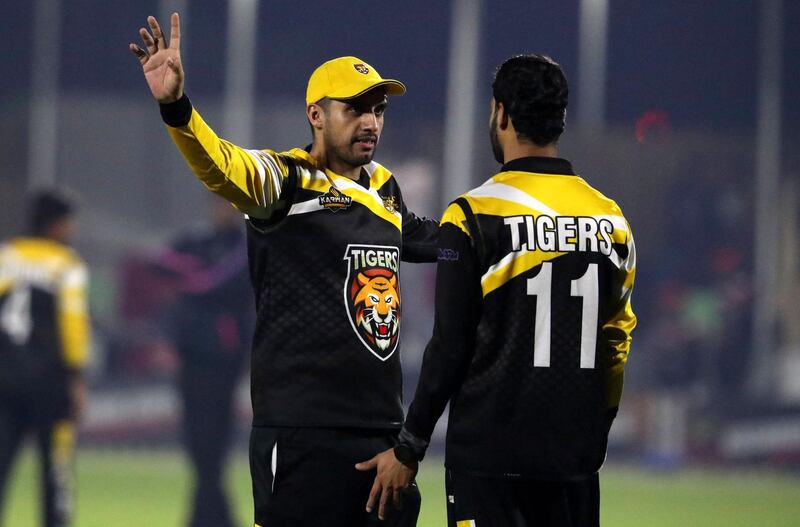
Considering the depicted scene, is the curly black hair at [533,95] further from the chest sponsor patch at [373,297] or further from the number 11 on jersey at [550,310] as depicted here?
the chest sponsor patch at [373,297]

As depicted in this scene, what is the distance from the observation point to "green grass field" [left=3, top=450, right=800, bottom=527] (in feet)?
33.7

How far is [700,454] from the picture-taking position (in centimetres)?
1459

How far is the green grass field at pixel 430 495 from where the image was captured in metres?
10.3

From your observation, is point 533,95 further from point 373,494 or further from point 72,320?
point 72,320

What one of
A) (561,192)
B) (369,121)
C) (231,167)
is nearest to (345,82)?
(369,121)

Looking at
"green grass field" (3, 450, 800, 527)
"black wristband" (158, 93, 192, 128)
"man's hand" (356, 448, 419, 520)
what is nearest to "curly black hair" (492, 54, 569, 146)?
"black wristband" (158, 93, 192, 128)

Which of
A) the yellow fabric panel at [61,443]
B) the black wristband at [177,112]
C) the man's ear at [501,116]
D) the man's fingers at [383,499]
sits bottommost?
the yellow fabric panel at [61,443]

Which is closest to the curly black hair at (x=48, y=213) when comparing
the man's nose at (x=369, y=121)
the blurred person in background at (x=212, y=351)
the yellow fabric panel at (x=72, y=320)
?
the yellow fabric panel at (x=72, y=320)

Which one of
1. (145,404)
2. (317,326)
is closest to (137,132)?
(145,404)

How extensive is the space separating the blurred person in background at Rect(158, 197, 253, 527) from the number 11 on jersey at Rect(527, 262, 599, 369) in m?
5.03

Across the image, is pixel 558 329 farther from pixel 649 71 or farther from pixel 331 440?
pixel 649 71

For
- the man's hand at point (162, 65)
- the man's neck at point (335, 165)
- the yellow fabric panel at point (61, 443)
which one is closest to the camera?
the man's hand at point (162, 65)

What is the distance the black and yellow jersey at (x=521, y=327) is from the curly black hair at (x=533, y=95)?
0.09 m

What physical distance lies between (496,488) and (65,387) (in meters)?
4.97
